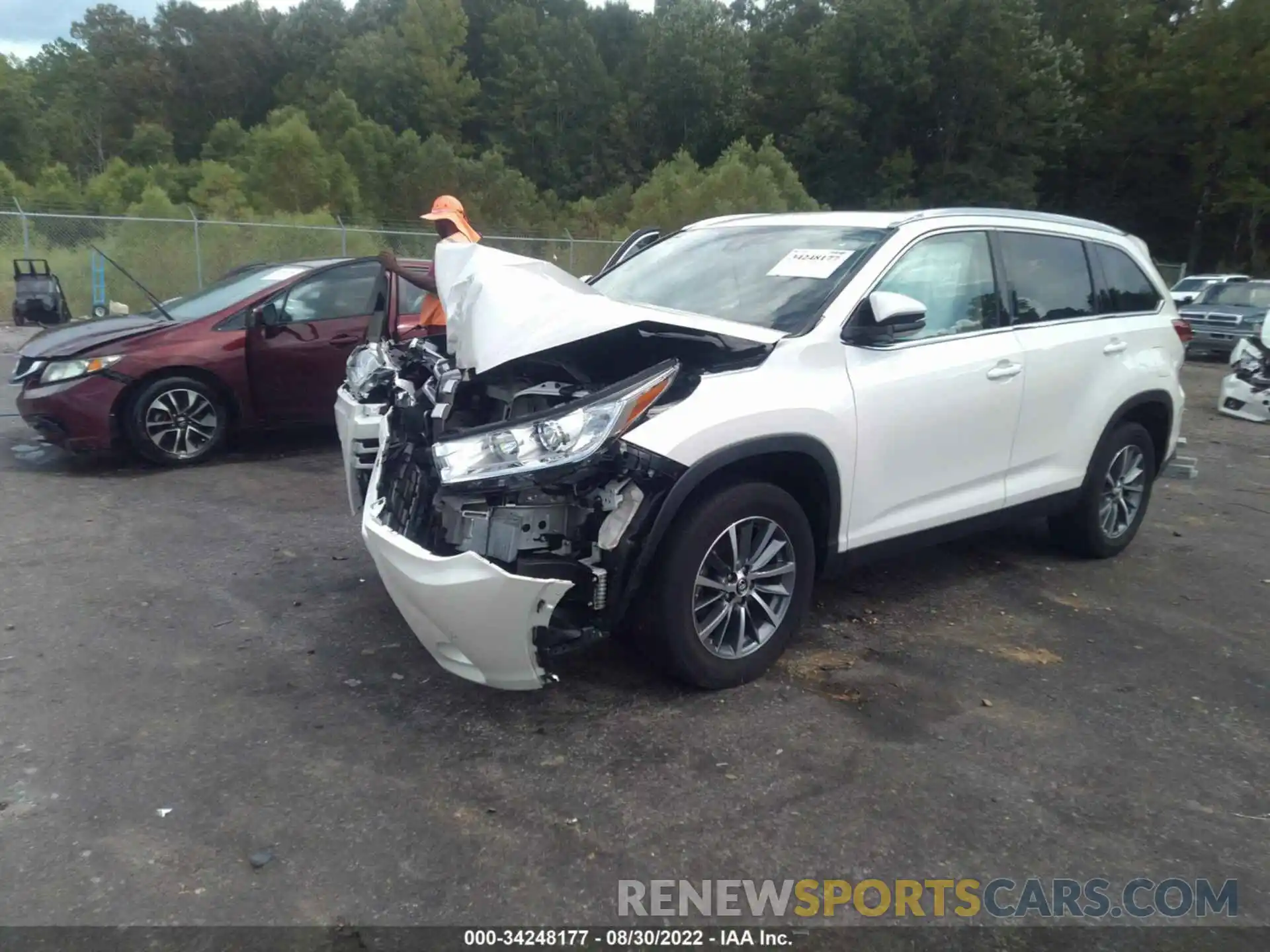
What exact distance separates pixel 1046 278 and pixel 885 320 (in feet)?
5.54

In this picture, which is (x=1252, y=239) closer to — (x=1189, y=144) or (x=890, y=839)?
(x=1189, y=144)

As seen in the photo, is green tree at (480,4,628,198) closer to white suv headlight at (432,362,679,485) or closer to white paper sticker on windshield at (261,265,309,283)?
white paper sticker on windshield at (261,265,309,283)

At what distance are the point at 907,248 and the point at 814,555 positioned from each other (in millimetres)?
1450

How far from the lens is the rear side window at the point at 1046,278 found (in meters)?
5.11

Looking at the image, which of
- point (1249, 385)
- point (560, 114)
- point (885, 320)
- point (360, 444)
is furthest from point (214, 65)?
point (885, 320)

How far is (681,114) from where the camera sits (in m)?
46.1

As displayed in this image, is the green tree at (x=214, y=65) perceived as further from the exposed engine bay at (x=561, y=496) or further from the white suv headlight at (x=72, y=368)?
the exposed engine bay at (x=561, y=496)

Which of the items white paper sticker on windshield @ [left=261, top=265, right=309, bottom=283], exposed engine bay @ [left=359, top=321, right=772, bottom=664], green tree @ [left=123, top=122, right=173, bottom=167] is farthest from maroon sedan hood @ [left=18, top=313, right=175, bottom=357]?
green tree @ [left=123, top=122, right=173, bottom=167]

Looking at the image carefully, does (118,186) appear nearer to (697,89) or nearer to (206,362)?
(206,362)

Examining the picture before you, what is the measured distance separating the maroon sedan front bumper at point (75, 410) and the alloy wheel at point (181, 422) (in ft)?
0.89

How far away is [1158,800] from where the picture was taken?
3.46 m

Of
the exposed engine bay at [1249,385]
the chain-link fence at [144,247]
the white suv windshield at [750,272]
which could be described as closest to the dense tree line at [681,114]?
the chain-link fence at [144,247]

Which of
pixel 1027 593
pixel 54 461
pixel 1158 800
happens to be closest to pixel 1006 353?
pixel 1027 593

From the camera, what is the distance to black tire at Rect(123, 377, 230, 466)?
284 inches
